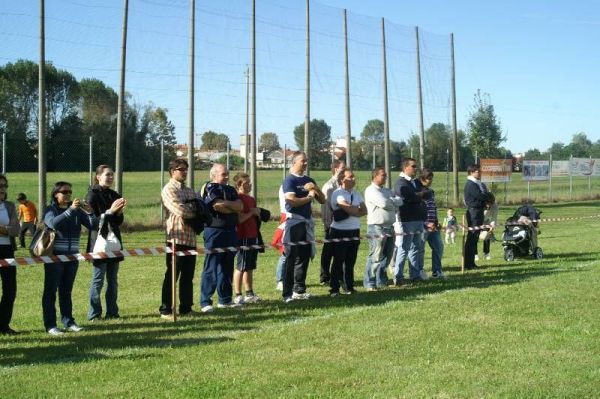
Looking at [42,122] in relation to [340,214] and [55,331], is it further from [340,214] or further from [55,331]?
[55,331]

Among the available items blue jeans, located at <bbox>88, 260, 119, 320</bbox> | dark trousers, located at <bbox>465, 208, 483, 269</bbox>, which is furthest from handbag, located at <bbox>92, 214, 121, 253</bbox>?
dark trousers, located at <bbox>465, 208, 483, 269</bbox>

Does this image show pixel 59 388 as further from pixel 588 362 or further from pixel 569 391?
pixel 588 362

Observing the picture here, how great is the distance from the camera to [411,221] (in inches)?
563

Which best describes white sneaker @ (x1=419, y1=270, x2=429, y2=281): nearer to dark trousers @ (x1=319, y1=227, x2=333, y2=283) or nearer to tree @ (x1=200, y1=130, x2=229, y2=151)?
dark trousers @ (x1=319, y1=227, x2=333, y2=283)

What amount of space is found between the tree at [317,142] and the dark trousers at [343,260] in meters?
20.7

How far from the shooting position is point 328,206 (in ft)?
43.2

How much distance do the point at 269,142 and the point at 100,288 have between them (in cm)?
2411

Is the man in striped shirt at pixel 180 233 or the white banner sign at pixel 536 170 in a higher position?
the white banner sign at pixel 536 170

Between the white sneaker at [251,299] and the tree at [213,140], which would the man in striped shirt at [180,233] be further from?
the tree at [213,140]

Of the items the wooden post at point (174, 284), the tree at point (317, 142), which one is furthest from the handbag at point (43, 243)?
the tree at point (317, 142)

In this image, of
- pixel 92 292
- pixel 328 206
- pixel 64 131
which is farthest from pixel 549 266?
pixel 64 131

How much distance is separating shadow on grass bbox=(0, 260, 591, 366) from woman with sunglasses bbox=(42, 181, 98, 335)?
1.06 feet

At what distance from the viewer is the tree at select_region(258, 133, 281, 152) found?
32.8 meters

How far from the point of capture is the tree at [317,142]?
34.2 m
